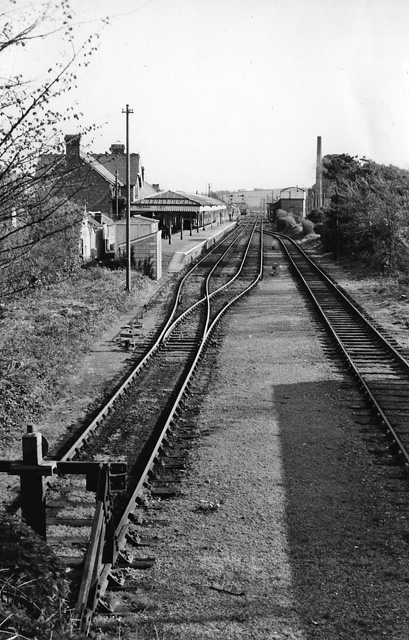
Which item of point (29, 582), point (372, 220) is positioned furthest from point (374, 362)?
point (372, 220)

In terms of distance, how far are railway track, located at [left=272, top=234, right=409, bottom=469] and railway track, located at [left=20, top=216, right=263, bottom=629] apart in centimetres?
288

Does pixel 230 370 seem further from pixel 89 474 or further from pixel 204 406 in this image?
pixel 89 474

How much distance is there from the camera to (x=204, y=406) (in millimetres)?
10992

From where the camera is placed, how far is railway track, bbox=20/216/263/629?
196 inches

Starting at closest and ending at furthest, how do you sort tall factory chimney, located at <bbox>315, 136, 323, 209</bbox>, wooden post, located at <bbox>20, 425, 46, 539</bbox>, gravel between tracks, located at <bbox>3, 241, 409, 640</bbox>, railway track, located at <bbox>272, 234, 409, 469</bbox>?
wooden post, located at <bbox>20, 425, 46, 539</bbox>, gravel between tracks, located at <bbox>3, 241, 409, 640</bbox>, railway track, located at <bbox>272, 234, 409, 469</bbox>, tall factory chimney, located at <bbox>315, 136, 323, 209</bbox>

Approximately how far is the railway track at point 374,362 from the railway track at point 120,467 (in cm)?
288

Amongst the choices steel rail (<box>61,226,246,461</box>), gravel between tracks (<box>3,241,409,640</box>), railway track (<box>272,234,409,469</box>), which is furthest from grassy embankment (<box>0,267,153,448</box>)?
railway track (<box>272,234,409,469</box>)

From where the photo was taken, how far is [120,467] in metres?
5.01

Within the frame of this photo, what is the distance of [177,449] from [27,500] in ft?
13.3

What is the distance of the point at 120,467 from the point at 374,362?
9764 millimetres

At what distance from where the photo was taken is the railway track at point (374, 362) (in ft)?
31.3

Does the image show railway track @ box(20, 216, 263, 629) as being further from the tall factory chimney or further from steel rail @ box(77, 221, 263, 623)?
the tall factory chimney

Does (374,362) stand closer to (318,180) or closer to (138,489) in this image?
(138,489)

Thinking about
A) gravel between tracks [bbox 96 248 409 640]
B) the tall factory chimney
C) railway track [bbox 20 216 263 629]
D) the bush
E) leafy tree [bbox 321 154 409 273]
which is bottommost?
gravel between tracks [bbox 96 248 409 640]
